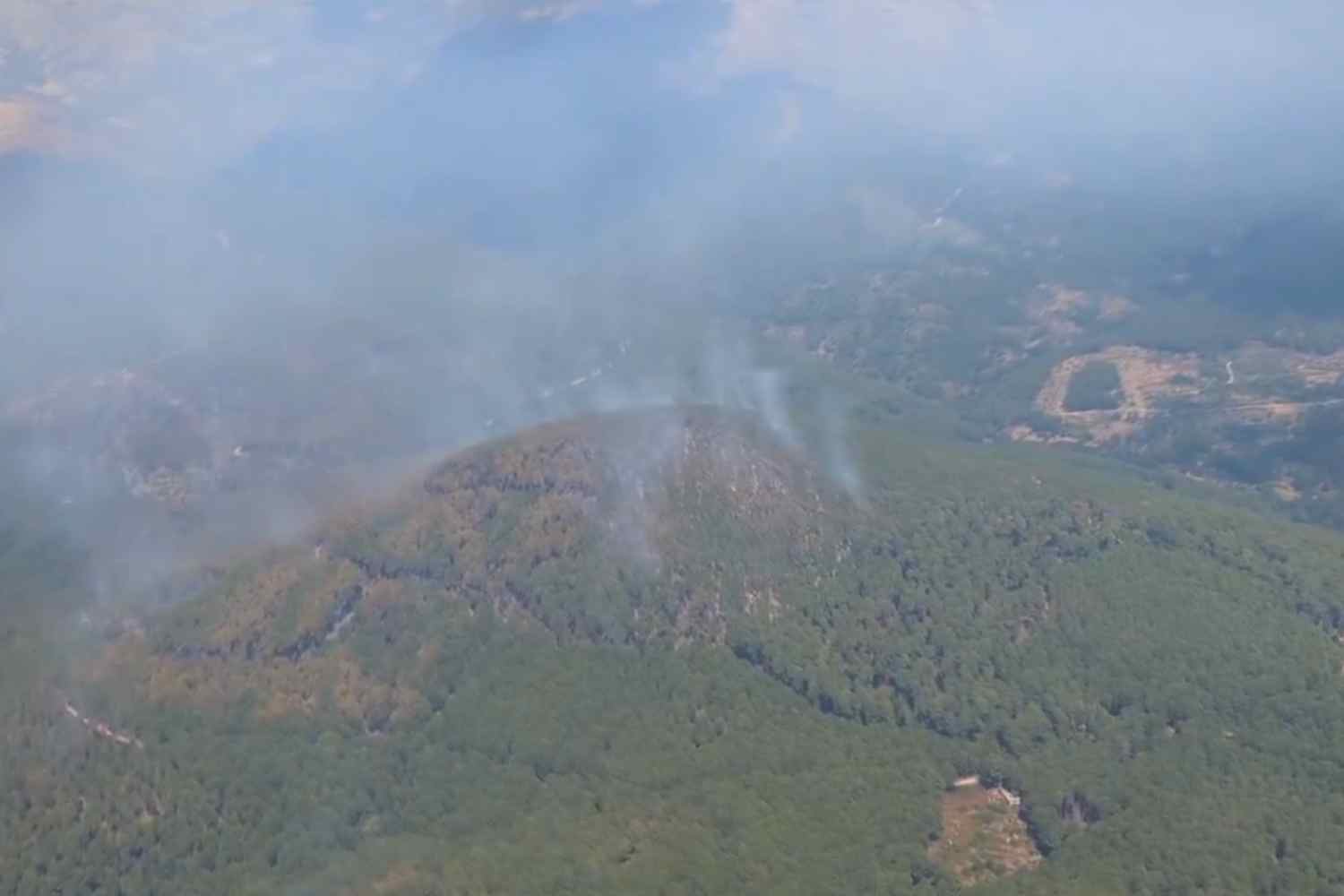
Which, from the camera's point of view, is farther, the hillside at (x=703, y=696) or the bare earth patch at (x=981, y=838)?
the bare earth patch at (x=981, y=838)

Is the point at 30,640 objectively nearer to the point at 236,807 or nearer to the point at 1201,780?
the point at 236,807

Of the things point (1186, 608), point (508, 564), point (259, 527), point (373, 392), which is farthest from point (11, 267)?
point (1186, 608)

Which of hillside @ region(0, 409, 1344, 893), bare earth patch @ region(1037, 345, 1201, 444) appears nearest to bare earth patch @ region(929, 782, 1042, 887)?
hillside @ region(0, 409, 1344, 893)

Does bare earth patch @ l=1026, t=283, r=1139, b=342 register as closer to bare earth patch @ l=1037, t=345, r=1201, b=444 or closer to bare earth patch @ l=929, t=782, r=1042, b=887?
bare earth patch @ l=1037, t=345, r=1201, b=444

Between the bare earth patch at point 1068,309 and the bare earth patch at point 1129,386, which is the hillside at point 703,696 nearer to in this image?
→ the bare earth patch at point 1129,386

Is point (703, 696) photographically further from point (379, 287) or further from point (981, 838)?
point (379, 287)

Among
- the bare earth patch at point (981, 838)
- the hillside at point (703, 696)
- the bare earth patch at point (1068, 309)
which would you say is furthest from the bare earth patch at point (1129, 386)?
the bare earth patch at point (981, 838)
